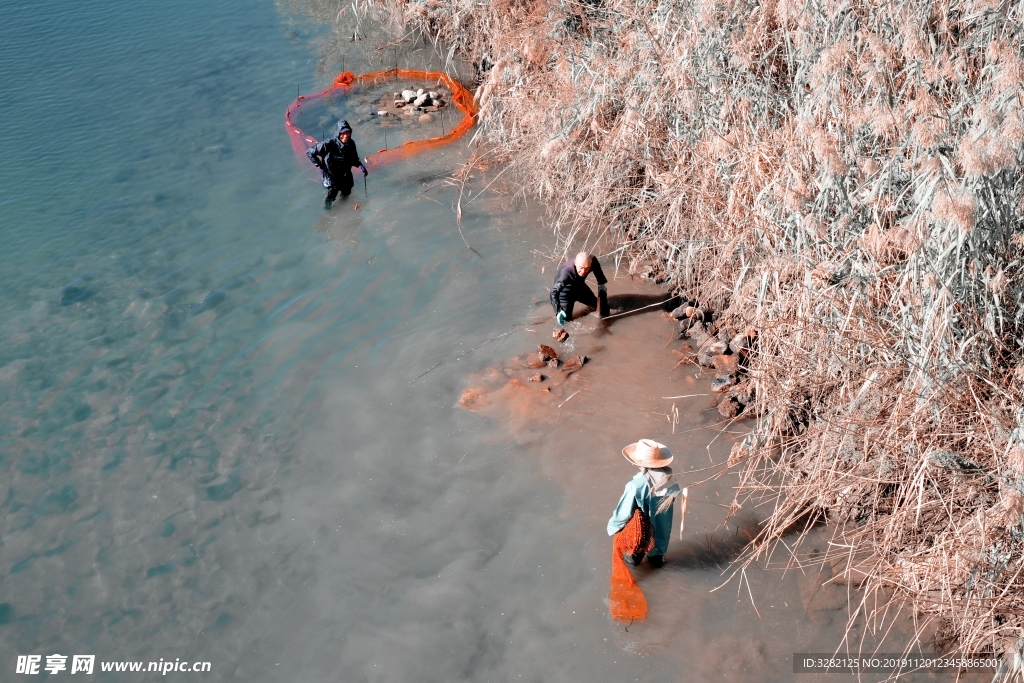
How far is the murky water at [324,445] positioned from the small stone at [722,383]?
17 centimetres

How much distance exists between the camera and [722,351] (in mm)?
6746

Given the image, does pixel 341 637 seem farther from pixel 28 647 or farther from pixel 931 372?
pixel 931 372

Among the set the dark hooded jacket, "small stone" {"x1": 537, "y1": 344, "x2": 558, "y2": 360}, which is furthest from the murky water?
the dark hooded jacket

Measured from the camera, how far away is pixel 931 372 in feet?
15.1

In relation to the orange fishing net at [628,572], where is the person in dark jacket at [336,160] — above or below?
above

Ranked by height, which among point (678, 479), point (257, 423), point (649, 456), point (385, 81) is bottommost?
point (257, 423)

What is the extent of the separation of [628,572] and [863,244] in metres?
2.69

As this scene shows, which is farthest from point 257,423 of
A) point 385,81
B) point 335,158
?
point 385,81

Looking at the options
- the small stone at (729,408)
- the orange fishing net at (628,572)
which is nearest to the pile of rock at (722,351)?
the small stone at (729,408)

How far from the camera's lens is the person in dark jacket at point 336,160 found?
9.52 meters

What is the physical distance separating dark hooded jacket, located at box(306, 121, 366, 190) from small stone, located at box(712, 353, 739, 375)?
536 centimetres

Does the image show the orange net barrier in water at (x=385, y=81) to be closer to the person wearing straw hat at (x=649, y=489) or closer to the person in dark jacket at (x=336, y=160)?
the person in dark jacket at (x=336, y=160)

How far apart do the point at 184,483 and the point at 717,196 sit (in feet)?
16.9

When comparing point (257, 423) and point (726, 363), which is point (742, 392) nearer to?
point (726, 363)
